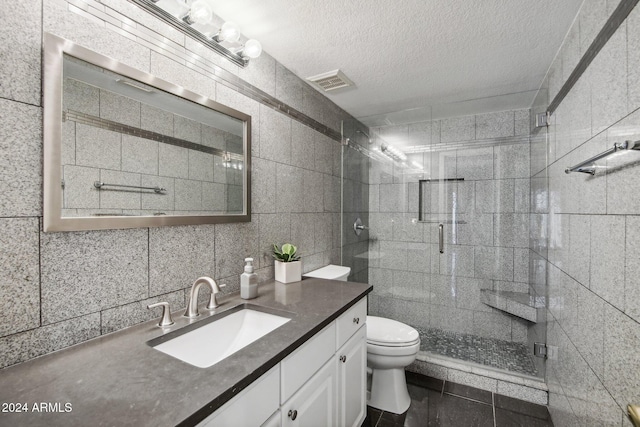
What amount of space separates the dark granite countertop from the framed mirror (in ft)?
1.33

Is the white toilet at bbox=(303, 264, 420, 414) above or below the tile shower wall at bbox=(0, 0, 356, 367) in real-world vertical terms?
below

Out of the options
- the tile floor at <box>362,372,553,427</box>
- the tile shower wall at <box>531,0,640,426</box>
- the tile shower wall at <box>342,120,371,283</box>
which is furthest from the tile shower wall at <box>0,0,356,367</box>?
the tile shower wall at <box>531,0,640,426</box>

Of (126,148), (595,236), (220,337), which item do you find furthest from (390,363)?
(126,148)

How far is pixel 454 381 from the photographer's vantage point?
7.66ft

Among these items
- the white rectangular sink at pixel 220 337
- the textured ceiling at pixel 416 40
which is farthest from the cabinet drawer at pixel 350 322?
the textured ceiling at pixel 416 40

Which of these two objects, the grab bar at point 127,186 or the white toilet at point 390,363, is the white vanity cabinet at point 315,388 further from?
the grab bar at point 127,186

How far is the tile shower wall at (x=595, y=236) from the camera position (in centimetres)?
99

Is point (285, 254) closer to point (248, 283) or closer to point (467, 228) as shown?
point (248, 283)

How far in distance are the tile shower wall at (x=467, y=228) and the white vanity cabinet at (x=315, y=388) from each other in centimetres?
130

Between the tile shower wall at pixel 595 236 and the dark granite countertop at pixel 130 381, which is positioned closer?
the dark granite countertop at pixel 130 381

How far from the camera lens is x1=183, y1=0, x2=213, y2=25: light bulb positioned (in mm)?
1249

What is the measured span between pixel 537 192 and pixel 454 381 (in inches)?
65.9

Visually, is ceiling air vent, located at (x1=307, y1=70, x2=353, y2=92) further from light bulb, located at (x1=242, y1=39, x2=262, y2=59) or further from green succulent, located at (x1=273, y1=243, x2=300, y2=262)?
green succulent, located at (x1=273, y1=243, x2=300, y2=262)

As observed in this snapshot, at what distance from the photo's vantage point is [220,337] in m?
1.28
